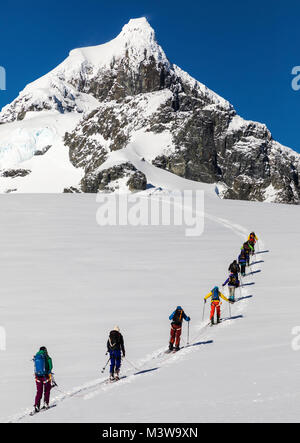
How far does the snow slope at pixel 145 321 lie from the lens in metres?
8.82

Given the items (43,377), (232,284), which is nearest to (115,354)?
(43,377)

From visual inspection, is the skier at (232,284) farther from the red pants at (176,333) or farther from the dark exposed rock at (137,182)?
the dark exposed rock at (137,182)

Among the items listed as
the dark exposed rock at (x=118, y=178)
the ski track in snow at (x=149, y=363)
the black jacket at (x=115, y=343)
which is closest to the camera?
the ski track in snow at (x=149, y=363)

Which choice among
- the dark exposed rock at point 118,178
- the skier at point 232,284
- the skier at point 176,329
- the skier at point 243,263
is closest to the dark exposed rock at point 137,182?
the dark exposed rock at point 118,178

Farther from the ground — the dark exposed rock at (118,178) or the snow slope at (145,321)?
the dark exposed rock at (118,178)

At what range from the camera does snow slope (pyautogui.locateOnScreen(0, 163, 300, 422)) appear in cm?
882

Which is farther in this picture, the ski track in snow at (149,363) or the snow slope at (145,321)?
the ski track in snow at (149,363)

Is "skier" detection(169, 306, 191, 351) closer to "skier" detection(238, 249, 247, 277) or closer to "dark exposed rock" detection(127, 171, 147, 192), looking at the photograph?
"skier" detection(238, 249, 247, 277)

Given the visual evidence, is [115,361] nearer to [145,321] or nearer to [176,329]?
[176,329]

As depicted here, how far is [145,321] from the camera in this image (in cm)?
1480

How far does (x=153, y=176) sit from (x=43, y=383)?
191 metres

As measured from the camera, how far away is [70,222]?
3197 cm

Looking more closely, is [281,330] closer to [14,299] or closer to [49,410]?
[49,410]
